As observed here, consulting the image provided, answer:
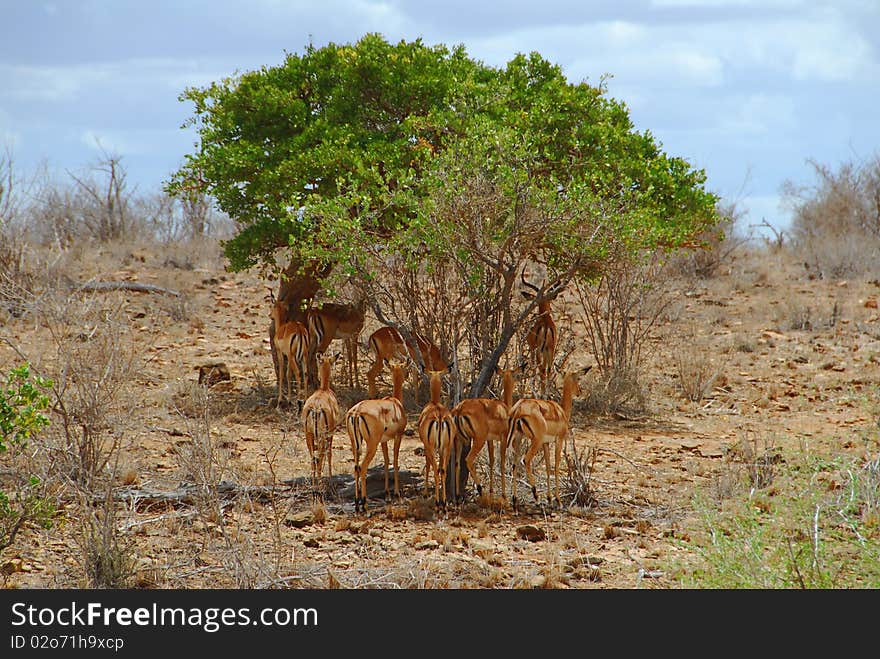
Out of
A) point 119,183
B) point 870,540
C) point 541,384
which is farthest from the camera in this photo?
point 119,183

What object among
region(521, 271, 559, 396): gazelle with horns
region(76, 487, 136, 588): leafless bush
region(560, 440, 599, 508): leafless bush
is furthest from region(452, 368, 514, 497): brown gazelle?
region(521, 271, 559, 396): gazelle with horns

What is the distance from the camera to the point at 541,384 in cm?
1233

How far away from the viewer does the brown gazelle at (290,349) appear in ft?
40.4

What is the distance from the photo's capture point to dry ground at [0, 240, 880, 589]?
6.93 meters

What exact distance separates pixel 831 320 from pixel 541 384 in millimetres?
8262

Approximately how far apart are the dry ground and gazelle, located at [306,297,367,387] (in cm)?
66

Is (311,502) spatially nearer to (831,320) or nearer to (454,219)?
(454,219)

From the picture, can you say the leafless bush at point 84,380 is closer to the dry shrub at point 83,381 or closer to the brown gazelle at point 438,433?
the dry shrub at point 83,381

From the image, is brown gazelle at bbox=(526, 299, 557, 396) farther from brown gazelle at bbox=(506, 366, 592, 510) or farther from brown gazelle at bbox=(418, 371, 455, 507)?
brown gazelle at bbox=(418, 371, 455, 507)

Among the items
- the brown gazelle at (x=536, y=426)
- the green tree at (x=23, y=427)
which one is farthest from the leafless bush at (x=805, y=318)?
the green tree at (x=23, y=427)

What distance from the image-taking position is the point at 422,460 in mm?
10188

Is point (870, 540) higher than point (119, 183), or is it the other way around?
point (119, 183)

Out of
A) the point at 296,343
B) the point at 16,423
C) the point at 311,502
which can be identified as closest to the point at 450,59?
the point at 296,343

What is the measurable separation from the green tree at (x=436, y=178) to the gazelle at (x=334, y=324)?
487 mm
